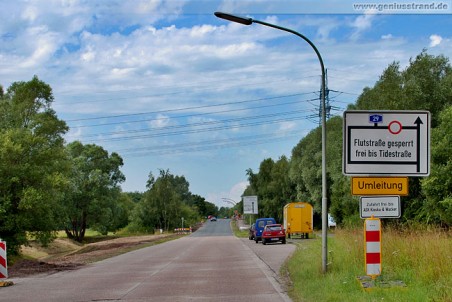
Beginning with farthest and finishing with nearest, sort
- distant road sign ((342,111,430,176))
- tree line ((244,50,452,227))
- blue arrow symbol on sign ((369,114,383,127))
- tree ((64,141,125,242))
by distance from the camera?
1. tree ((64,141,125,242))
2. tree line ((244,50,452,227))
3. blue arrow symbol on sign ((369,114,383,127))
4. distant road sign ((342,111,430,176))

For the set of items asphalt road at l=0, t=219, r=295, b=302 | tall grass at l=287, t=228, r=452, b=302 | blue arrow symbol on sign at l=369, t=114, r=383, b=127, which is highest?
blue arrow symbol on sign at l=369, t=114, r=383, b=127

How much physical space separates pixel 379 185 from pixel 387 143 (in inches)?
36.5

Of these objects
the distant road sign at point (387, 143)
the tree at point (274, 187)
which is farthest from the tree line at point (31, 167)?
the tree at point (274, 187)

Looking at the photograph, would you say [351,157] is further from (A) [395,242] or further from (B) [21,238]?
(B) [21,238]

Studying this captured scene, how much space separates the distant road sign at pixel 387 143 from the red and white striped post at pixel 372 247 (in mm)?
1142

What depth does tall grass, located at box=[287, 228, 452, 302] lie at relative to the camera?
33.6ft

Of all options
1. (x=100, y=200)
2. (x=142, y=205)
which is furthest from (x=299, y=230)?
(x=142, y=205)

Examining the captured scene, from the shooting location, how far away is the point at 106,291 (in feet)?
49.6

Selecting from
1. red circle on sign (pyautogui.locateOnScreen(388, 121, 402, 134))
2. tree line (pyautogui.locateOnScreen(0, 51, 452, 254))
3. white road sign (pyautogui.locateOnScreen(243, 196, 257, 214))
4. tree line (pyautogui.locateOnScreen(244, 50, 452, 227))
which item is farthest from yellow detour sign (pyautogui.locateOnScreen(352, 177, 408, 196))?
white road sign (pyautogui.locateOnScreen(243, 196, 257, 214))

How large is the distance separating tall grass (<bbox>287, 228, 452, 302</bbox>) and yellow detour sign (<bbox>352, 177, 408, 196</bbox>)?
4.72ft

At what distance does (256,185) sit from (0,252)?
337ft

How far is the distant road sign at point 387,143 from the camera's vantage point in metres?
12.4

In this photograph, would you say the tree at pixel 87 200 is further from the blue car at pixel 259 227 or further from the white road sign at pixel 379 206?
the white road sign at pixel 379 206

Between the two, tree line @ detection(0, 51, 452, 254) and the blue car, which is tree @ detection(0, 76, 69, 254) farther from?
the blue car
